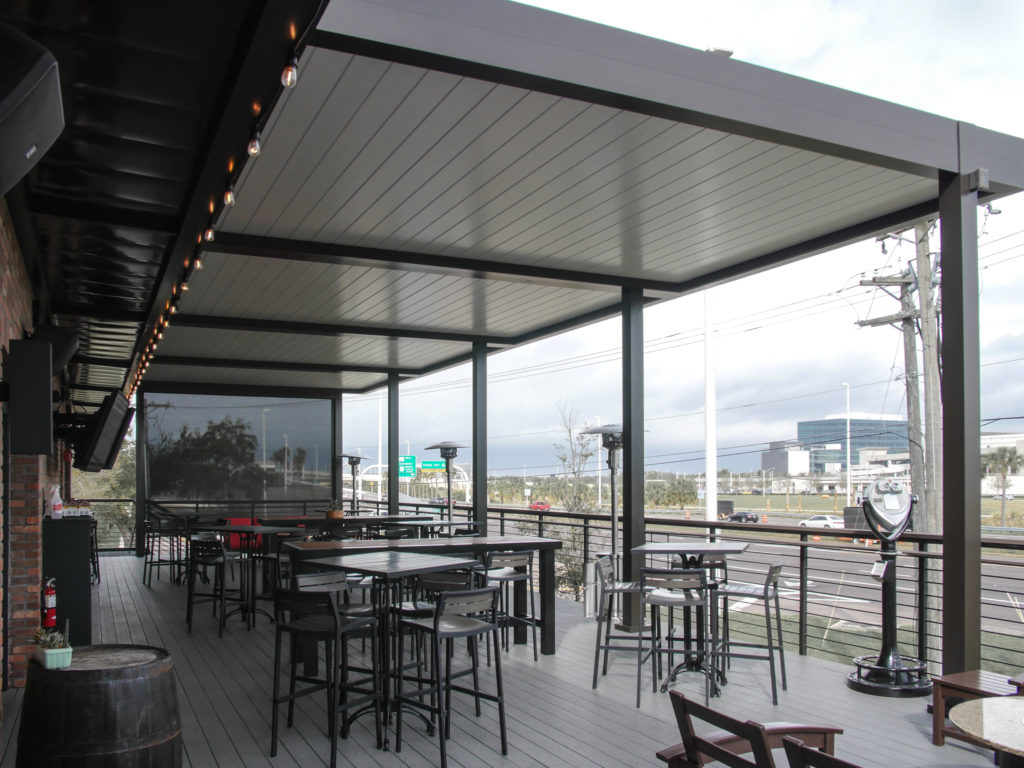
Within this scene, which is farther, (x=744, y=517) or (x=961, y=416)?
(x=744, y=517)

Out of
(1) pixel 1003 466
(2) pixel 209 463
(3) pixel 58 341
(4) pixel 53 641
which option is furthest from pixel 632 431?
(1) pixel 1003 466

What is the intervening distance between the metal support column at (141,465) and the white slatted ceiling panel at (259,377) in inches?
23.7

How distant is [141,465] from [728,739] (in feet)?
41.5

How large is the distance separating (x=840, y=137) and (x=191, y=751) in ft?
14.1

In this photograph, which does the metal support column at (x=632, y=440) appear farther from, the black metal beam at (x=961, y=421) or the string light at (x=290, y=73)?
the string light at (x=290, y=73)

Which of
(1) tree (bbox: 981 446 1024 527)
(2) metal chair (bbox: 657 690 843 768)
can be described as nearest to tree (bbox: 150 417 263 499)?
(2) metal chair (bbox: 657 690 843 768)

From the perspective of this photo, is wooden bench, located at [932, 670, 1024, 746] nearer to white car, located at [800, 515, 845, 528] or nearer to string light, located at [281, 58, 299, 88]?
string light, located at [281, 58, 299, 88]

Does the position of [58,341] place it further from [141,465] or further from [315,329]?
[141,465]

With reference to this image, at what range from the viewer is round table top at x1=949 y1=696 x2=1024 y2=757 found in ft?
6.59

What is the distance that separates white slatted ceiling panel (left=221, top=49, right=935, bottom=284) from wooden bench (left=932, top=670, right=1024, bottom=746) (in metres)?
2.60

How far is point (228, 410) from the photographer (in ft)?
45.3

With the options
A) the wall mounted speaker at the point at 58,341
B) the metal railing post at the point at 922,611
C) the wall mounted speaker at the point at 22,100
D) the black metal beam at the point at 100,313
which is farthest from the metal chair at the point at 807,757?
the black metal beam at the point at 100,313

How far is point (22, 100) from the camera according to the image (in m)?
1.32

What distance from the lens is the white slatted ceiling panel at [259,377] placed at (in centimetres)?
1233
